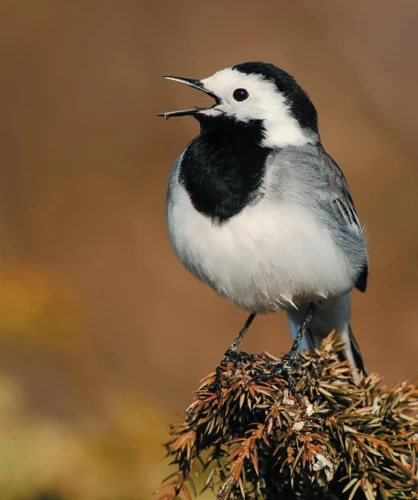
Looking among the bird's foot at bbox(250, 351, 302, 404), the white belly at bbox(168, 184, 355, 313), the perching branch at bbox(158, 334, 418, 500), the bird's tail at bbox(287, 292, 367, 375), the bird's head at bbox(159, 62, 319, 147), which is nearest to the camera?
the perching branch at bbox(158, 334, 418, 500)

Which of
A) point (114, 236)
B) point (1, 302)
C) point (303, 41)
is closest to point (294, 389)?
point (1, 302)

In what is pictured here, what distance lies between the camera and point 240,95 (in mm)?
2959

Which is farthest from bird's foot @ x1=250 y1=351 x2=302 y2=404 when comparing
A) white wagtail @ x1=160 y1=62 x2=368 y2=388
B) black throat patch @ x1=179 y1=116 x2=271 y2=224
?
black throat patch @ x1=179 y1=116 x2=271 y2=224

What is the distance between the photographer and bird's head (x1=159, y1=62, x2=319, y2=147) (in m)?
2.94

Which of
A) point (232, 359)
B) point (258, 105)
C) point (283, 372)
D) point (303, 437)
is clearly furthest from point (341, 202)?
point (303, 437)

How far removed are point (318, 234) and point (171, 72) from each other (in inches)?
86.3

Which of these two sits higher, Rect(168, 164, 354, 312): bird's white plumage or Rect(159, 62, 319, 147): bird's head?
Rect(159, 62, 319, 147): bird's head

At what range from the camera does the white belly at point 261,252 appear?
105 inches

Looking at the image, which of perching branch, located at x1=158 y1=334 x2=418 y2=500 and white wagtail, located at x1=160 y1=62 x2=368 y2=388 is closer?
perching branch, located at x1=158 y1=334 x2=418 y2=500

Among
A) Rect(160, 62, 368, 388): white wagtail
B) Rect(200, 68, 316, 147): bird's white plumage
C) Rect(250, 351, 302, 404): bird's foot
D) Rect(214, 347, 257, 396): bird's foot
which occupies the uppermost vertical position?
Rect(200, 68, 316, 147): bird's white plumage

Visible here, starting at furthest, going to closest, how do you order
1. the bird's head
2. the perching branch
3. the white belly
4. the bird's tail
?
the bird's tail < the bird's head < the white belly < the perching branch

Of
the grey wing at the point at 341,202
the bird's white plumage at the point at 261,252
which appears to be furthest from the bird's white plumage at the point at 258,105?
the bird's white plumage at the point at 261,252

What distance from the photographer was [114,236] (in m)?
4.16

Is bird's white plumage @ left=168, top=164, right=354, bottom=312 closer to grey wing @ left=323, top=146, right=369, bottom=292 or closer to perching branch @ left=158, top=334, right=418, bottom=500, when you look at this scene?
grey wing @ left=323, top=146, right=369, bottom=292
